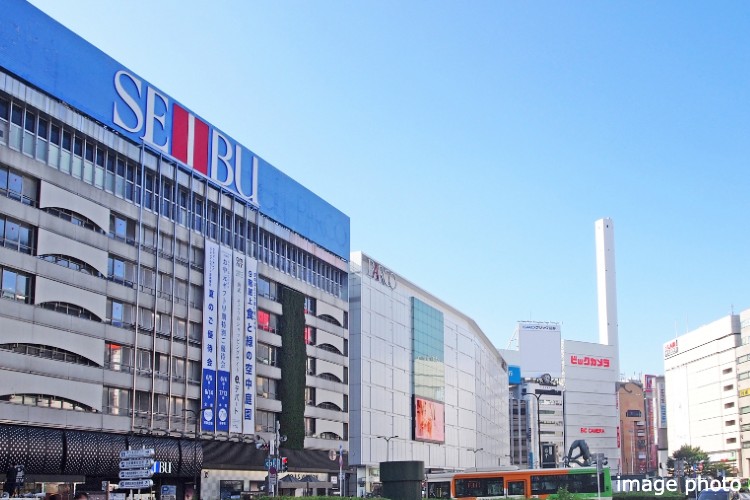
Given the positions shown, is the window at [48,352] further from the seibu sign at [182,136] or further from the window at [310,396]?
the window at [310,396]

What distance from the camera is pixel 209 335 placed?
7019cm

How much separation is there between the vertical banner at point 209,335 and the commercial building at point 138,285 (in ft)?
0.45

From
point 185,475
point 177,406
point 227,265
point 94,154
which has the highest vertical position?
point 94,154

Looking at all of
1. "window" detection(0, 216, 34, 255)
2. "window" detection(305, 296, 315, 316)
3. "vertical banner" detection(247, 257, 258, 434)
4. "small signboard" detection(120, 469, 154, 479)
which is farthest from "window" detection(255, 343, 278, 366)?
"small signboard" detection(120, 469, 154, 479)

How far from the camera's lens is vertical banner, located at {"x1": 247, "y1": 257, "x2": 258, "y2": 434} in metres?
74.6

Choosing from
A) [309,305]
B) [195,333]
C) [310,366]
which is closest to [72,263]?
[195,333]

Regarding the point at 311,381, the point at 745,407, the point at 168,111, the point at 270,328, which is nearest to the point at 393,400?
the point at 311,381

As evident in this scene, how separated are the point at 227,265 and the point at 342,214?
26754mm

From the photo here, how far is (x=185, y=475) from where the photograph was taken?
66.9 m

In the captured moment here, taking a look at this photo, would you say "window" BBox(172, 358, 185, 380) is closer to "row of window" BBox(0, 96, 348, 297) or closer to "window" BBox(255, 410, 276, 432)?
"row of window" BBox(0, 96, 348, 297)

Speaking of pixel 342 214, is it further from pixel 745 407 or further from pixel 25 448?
pixel 745 407

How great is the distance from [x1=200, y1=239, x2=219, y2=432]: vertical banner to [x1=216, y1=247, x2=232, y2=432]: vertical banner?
23.0 inches

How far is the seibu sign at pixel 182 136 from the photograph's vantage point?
63.0 metres

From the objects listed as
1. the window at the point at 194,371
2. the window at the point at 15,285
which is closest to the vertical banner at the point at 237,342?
the window at the point at 194,371
